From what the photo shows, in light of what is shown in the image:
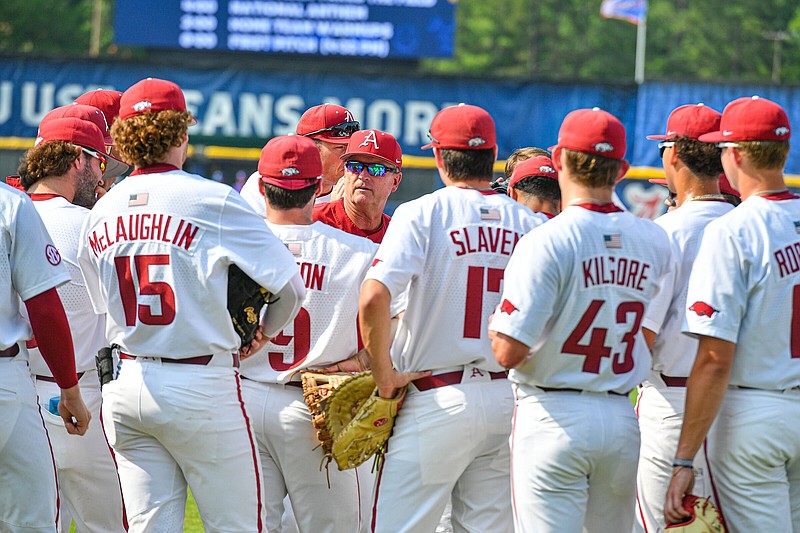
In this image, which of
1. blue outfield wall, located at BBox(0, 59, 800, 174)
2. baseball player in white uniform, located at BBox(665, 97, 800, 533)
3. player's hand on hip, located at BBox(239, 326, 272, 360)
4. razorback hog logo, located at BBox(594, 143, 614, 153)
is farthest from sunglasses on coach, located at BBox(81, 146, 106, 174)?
blue outfield wall, located at BBox(0, 59, 800, 174)

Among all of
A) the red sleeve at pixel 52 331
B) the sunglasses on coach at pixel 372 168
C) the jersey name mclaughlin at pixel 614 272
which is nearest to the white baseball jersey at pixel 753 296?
the jersey name mclaughlin at pixel 614 272

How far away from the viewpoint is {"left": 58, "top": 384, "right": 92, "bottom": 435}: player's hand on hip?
4293 millimetres

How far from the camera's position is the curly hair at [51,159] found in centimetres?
489

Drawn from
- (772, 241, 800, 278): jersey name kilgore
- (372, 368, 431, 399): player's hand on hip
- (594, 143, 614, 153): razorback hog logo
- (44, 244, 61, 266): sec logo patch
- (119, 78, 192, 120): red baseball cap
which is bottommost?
(372, 368, 431, 399): player's hand on hip

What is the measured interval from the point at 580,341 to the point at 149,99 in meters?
1.81

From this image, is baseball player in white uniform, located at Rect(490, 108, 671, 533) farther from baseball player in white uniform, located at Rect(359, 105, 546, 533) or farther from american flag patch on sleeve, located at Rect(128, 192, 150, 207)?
american flag patch on sleeve, located at Rect(128, 192, 150, 207)

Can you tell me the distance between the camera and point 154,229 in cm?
407

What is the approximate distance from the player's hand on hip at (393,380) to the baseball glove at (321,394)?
286 mm

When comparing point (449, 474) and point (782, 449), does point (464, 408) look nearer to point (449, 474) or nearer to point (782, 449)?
point (449, 474)

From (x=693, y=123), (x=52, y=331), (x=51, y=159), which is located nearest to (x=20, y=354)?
(x=52, y=331)

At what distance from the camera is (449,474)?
13.9 feet

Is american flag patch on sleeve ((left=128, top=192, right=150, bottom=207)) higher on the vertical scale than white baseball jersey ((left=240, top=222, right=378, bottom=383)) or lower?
higher

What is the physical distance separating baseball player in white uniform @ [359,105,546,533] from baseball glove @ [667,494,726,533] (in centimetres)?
77

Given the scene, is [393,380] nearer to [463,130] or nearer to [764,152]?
[463,130]
